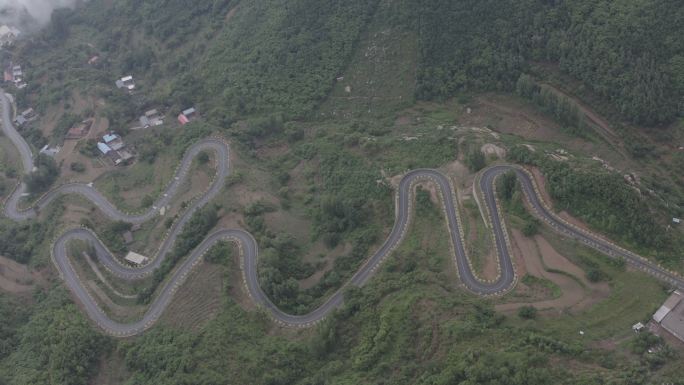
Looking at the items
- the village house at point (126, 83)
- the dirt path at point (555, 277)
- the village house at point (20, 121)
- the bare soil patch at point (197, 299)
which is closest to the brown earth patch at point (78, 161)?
the village house at point (20, 121)

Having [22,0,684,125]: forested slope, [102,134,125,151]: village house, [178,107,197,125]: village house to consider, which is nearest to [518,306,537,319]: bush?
[22,0,684,125]: forested slope

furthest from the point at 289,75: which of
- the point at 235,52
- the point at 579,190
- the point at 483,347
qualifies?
the point at 483,347

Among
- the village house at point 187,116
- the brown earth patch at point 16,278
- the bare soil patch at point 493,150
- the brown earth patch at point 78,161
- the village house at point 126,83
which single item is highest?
the bare soil patch at point 493,150

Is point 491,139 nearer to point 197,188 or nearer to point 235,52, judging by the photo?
point 197,188

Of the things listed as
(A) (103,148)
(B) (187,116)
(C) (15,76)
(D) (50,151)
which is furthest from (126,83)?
(C) (15,76)

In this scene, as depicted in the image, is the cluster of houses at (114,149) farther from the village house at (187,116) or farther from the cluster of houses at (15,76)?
the cluster of houses at (15,76)

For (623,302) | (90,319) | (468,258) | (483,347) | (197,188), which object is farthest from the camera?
(197,188)

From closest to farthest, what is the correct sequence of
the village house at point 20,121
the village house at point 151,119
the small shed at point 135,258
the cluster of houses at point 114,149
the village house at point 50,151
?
the small shed at point 135,258 < the cluster of houses at point 114,149 < the village house at point 50,151 < the village house at point 151,119 < the village house at point 20,121

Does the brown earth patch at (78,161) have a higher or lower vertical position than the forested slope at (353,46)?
lower
